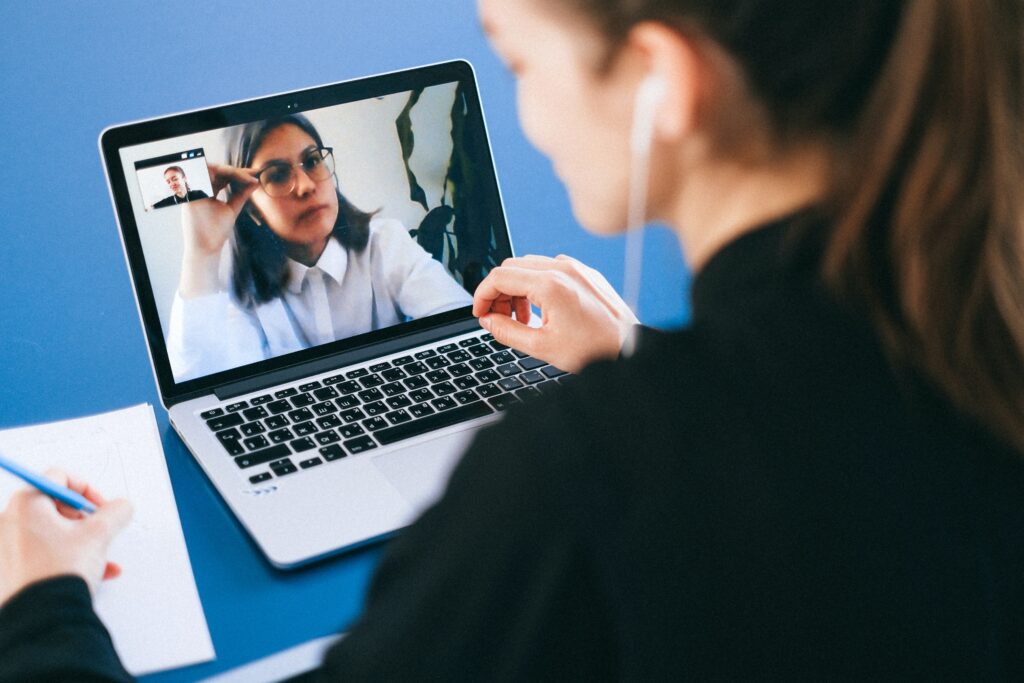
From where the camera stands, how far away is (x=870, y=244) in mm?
463

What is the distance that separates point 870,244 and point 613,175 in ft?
0.51

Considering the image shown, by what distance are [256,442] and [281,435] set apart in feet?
0.07

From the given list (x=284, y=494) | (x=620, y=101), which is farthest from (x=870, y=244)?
(x=284, y=494)

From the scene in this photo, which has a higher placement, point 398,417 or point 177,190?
point 177,190

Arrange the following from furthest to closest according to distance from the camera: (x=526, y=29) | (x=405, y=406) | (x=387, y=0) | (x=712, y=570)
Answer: (x=387, y=0)
(x=405, y=406)
(x=526, y=29)
(x=712, y=570)

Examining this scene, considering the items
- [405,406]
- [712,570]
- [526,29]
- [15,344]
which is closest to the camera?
[712,570]

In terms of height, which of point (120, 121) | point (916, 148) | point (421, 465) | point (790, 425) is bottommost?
point (421, 465)

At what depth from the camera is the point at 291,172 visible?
0.89m

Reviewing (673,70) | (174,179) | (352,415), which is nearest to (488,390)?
(352,415)

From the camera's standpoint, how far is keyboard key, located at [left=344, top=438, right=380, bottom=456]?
0.80m

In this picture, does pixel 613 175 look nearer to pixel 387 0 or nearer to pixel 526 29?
pixel 526 29

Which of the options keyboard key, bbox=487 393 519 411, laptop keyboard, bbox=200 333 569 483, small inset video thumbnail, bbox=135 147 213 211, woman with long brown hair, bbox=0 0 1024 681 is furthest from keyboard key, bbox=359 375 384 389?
woman with long brown hair, bbox=0 0 1024 681

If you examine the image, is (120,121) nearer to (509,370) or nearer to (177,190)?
(177,190)

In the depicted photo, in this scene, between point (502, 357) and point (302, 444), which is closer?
point (302, 444)
